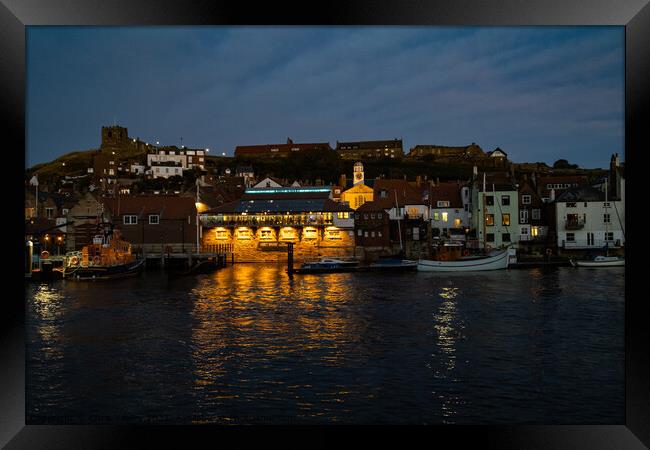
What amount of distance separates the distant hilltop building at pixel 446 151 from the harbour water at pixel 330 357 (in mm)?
78761

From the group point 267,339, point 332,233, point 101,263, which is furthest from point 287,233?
point 267,339

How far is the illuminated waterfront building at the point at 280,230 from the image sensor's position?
53125 millimetres

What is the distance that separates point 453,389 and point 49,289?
2735 cm

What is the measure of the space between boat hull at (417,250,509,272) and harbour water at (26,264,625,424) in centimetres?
1112

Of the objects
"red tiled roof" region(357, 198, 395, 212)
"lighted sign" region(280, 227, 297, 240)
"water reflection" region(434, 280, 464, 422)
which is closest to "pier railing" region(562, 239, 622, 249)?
"red tiled roof" region(357, 198, 395, 212)

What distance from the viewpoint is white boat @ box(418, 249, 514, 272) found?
132 ft

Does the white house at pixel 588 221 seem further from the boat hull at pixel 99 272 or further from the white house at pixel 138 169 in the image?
the white house at pixel 138 169

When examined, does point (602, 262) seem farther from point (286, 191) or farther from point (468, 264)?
point (286, 191)

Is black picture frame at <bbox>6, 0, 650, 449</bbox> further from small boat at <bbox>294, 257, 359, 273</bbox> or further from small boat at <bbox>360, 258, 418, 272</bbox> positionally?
small boat at <bbox>360, 258, 418, 272</bbox>

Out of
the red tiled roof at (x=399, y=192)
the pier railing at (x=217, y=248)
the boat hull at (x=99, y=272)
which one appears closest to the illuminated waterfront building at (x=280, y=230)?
the pier railing at (x=217, y=248)
